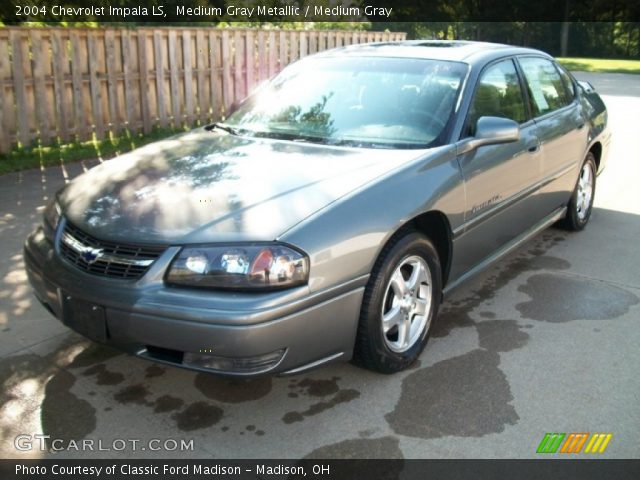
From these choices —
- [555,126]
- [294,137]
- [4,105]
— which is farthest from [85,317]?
[4,105]

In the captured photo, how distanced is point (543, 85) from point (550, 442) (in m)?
3.13

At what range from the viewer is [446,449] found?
2771 mm

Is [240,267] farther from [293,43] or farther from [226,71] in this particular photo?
[293,43]

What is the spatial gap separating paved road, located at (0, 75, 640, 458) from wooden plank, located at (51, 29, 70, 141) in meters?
4.07

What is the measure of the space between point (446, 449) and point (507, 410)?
0.46 m

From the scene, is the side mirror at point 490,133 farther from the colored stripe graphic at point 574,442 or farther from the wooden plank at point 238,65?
the wooden plank at point 238,65

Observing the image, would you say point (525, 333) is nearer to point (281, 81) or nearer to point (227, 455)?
point (227, 455)

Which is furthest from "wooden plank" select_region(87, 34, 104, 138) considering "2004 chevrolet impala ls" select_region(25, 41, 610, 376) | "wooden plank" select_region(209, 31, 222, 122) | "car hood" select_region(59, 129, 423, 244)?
"car hood" select_region(59, 129, 423, 244)

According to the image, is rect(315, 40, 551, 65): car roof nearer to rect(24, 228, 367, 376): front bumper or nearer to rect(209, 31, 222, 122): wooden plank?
rect(24, 228, 367, 376): front bumper

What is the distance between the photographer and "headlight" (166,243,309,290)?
2.67 metres

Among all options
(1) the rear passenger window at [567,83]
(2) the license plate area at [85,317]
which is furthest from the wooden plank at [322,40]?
(2) the license plate area at [85,317]

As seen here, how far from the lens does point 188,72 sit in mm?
9461

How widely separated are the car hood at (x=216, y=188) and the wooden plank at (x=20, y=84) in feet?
14.2

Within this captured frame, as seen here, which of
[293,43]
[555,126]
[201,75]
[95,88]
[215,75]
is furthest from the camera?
[293,43]
